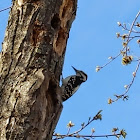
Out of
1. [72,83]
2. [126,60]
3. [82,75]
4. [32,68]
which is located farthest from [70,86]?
[32,68]

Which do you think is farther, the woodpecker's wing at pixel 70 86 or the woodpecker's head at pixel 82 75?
the woodpecker's head at pixel 82 75

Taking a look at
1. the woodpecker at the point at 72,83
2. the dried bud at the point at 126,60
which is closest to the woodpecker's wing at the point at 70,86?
the woodpecker at the point at 72,83

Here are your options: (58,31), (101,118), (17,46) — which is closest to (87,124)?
(101,118)

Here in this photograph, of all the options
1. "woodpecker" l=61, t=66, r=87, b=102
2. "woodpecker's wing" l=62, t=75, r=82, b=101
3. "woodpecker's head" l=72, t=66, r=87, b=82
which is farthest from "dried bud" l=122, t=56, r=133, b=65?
"woodpecker's head" l=72, t=66, r=87, b=82

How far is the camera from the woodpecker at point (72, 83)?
4.54m

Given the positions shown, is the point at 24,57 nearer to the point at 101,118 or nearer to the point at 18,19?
the point at 18,19

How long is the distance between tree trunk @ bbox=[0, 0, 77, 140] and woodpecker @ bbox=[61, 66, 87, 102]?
1.44 metres

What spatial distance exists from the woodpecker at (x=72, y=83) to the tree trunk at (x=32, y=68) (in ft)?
4.72

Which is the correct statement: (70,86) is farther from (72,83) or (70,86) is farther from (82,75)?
(82,75)

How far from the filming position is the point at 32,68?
93.7 inches

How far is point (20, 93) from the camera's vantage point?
7.21 feet

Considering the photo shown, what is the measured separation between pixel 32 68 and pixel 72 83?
2771mm

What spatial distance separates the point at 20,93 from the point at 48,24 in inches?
26.6

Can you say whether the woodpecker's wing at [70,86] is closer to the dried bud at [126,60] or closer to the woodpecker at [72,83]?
the woodpecker at [72,83]
